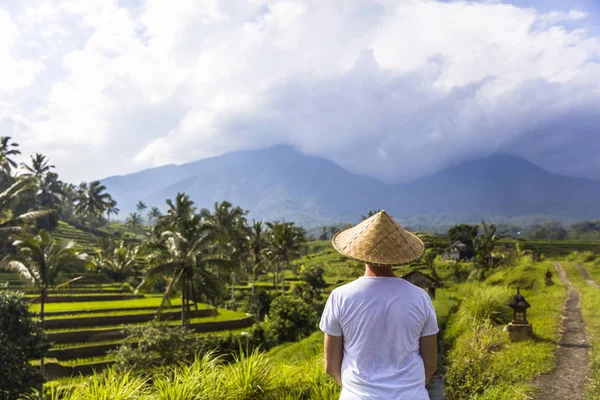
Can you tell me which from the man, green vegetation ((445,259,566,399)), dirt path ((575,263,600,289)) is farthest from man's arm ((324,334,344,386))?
dirt path ((575,263,600,289))

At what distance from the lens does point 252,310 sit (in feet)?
115

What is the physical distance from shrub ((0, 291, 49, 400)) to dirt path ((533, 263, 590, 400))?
12330mm

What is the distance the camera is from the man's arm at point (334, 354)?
2795 mm

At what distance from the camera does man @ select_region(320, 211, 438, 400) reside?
2.59 meters

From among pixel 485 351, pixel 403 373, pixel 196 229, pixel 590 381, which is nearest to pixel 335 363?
pixel 403 373

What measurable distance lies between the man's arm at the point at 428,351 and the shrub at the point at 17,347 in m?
11.6

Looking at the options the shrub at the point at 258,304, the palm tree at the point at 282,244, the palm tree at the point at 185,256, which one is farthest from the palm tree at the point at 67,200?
the palm tree at the point at 185,256

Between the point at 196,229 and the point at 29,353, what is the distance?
39.5ft

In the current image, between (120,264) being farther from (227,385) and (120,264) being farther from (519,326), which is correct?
(227,385)

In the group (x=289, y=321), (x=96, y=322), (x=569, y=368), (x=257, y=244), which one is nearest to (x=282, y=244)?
(x=257, y=244)

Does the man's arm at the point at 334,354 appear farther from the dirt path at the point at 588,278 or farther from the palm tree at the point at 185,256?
the dirt path at the point at 588,278

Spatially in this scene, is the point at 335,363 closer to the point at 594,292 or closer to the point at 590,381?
the point at 590,381

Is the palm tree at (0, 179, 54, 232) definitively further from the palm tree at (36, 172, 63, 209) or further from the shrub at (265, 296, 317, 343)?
the palm tree at (36, 172, 63, 209)

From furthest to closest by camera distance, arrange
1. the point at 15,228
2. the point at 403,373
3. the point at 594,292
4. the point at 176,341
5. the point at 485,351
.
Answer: the point at 15,228 < the point at 594,292 < the point at 176,341 < the point at 485,351 < the point at 403,373
